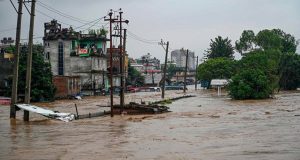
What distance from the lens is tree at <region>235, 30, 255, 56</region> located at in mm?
98125

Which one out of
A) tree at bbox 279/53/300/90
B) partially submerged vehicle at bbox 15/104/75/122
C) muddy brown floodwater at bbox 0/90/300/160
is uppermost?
tree at bbox 279/53/300/90

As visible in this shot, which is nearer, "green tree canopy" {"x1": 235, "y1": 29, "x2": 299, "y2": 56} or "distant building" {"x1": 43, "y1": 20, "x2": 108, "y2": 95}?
"distant building" {"x1": 43, "y1": 20, "x2": 108, "y2": 95}

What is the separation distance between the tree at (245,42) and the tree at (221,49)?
654 centimetres

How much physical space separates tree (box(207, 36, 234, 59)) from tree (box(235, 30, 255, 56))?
654 cm

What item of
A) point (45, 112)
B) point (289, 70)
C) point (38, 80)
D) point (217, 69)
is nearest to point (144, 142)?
point (45, 112)

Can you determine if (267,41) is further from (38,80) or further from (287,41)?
(38,80)

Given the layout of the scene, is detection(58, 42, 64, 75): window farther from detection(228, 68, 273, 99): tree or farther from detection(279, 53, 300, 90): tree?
detection(279, 53, 300, 90): tree

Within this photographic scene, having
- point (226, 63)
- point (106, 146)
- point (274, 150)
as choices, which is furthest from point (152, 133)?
point (226, 63)

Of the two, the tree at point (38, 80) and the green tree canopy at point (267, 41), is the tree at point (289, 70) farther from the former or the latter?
the tree at point (38, 80)

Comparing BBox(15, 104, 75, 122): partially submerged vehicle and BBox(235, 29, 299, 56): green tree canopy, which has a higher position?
BBox(235, 29, 299, 56): green tree canopy

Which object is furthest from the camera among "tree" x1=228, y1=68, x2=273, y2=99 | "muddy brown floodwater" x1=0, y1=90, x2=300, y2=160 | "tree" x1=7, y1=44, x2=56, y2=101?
"tree" x1=228, y1=68, x2=273, y2=99

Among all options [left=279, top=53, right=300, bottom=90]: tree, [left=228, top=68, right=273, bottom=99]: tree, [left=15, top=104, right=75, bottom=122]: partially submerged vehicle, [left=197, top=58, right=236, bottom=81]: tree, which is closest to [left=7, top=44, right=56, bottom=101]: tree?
[left=228, top=68, right=273, bottom=99]: tree

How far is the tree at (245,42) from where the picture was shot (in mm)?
98125

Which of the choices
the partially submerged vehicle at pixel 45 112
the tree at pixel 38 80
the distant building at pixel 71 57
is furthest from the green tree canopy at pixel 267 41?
the partially submerged vehicle at pixel 45 112
